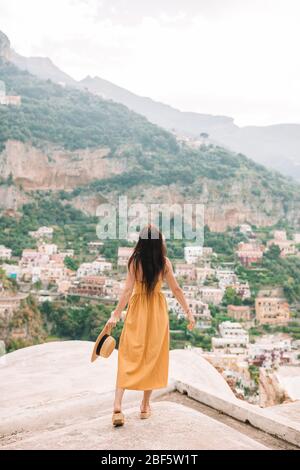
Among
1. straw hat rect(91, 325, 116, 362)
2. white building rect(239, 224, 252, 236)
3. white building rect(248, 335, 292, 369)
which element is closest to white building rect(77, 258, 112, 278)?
white building rect(248, 335, 292, 369)

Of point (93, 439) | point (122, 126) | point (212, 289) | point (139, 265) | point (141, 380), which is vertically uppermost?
point (122, 126)

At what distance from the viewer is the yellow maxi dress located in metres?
1.75

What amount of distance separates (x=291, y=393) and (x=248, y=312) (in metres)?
16.9

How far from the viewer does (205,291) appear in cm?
2209

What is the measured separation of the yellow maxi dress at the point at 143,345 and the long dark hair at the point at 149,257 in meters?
0.04

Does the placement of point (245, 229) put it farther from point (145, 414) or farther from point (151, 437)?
point (151, 437)

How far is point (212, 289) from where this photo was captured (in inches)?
885

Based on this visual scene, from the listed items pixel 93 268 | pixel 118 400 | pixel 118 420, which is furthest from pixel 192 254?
pixel 118 420

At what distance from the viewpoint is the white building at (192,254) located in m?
25.5

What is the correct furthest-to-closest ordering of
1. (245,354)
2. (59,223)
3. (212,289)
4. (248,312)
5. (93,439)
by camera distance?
(59,223), (212,289), (248,312), (245,354), (93,439)

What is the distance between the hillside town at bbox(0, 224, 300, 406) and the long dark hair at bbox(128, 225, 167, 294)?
37.6 ft

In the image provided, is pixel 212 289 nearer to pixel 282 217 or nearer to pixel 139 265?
pixel 282 217

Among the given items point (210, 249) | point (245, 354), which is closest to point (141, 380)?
point (245, 354)

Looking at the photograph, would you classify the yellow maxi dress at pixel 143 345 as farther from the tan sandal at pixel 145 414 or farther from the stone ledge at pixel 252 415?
the stone ledge at pixel 252 415
